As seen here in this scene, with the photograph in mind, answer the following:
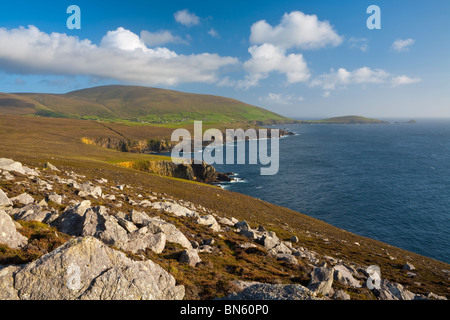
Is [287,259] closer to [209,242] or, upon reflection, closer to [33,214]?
[209,242]

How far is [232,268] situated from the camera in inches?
683

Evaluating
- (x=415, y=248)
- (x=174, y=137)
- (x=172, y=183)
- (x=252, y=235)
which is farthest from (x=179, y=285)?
(x=174, y=137)

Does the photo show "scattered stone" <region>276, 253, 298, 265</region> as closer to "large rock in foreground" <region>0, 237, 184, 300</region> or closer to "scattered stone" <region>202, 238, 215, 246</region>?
"scattered stone" <region>202, 238, 215, 246</region>

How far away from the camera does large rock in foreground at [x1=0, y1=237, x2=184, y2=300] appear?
31.9 feet

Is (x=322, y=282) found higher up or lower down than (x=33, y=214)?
lower down

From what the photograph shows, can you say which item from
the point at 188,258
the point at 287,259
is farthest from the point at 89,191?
the point at 287,259

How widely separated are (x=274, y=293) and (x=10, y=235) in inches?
580

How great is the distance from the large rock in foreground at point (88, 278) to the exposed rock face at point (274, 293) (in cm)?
339

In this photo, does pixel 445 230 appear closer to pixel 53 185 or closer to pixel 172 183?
pixel 172 183

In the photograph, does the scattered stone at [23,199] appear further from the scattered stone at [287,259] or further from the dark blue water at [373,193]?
the dark blue water at [373,193]

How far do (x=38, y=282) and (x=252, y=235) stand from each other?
67.6 feet

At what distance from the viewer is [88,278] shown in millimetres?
10562

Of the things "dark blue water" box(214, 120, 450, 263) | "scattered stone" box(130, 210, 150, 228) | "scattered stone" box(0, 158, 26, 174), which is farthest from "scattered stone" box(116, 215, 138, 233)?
"dark blue water" box(214, 120, 450, 263)

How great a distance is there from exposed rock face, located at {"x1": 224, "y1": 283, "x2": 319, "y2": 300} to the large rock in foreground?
3.39 meters
